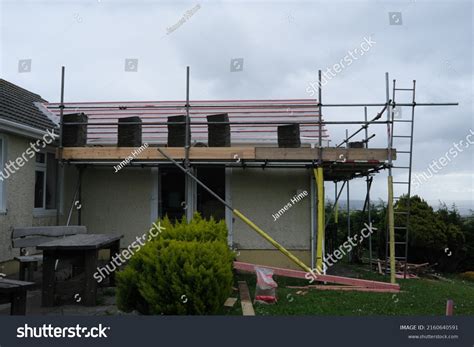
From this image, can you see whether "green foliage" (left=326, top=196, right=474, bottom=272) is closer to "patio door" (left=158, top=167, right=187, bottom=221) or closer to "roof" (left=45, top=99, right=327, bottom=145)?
"roof" (left=45, top=99, right=327, bottom=145)

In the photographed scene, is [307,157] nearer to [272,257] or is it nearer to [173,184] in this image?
[272,257]

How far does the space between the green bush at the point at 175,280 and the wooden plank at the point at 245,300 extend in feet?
3.25

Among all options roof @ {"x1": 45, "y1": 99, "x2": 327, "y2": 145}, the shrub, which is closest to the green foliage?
the shrub

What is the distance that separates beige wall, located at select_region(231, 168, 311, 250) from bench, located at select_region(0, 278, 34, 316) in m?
6.38

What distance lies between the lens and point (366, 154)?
29.8ft

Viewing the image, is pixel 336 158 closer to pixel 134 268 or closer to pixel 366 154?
pixel 366 154

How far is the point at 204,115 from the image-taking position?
11.9 m

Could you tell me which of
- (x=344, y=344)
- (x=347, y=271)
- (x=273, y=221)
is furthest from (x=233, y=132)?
(x=344, y=344)

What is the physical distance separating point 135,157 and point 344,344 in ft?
20.2

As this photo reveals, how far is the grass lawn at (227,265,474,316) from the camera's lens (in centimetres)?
647

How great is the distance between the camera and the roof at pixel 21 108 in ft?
30.9

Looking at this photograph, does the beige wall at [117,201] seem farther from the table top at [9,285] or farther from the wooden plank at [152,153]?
the table top at [9,285]

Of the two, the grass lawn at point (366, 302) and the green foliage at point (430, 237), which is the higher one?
the green foliage at point (430, 237)

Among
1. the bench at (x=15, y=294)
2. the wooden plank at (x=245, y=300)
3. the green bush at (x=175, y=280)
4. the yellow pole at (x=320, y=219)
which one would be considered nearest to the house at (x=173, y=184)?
the yellow pole at (x=320, y=219)
